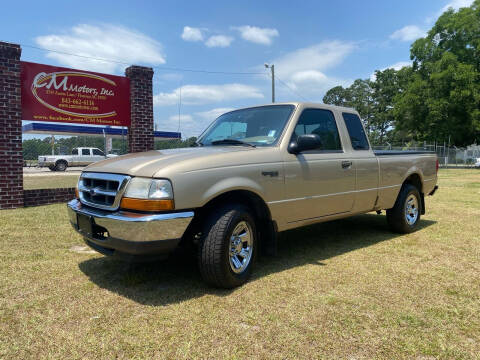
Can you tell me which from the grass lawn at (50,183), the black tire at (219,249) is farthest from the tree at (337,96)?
the black tire at (219,249)

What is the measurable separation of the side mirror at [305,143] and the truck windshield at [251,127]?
9.1 inches

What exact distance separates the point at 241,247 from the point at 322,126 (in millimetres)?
2034

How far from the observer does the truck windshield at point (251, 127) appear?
4.22 m

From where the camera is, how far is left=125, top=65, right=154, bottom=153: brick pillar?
10.1 m

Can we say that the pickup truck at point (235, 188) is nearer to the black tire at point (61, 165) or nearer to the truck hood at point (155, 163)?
the truck hood at point (155, 163)

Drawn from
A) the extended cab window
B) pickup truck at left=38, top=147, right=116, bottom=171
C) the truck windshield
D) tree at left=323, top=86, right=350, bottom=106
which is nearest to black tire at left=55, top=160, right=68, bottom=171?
pickup truck at left=38, top=147, right=116, bottom=171

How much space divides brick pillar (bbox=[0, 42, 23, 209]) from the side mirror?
694cm

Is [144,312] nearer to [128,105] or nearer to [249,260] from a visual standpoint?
[249,260]

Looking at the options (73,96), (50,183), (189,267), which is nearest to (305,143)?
(189,267)

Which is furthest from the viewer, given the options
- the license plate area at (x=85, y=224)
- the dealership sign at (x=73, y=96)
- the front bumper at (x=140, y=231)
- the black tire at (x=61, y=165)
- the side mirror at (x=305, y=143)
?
the black tire at (x=61, y=165)

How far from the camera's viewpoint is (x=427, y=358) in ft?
Result: 7.76

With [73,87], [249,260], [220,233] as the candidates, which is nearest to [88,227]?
[220,233]

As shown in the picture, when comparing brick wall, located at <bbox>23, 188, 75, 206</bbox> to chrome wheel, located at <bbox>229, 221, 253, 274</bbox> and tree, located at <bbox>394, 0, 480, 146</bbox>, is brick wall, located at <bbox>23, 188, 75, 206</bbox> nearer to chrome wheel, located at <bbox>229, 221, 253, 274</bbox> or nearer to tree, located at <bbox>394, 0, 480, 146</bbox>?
chrome wheel, located at <bbox>229, 221, 253, 274</bbox>

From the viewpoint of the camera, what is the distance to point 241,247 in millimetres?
3623
